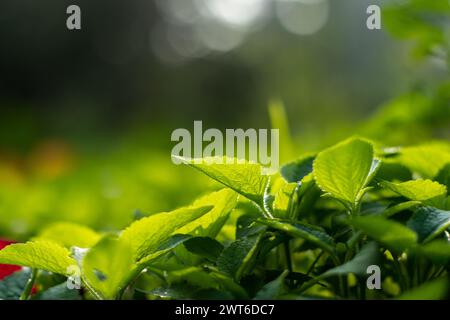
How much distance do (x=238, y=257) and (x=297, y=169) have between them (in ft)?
0.75

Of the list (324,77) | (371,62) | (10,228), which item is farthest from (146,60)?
(10,228)

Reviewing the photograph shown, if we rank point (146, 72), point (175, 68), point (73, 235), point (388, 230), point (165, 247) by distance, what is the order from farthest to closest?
point (175, 68) < point (146, 72) < point (73, 235) < point (165, 247) < point (388, 230)

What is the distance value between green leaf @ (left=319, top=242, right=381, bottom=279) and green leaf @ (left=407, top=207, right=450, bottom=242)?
5 centimetres

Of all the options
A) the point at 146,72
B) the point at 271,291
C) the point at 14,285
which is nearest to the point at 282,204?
the point at 271,291

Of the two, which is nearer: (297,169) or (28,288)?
(28,288)

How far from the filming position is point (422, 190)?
2.26ft

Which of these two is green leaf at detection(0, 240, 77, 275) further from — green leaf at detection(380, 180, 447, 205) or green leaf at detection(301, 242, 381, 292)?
green leaf at detection(380, 180, 447, 205)

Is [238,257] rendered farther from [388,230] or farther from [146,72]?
[146,72]

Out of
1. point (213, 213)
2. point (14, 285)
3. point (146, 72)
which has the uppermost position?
point (213, 213)

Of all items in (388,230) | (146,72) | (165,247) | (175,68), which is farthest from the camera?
(175,68)

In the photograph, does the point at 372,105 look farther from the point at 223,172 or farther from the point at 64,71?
the point at 223,172

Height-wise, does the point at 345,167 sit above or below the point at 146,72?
above

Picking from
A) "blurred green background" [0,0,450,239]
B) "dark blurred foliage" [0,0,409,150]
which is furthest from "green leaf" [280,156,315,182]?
"dark blurred foliage" [0,0,409,150]

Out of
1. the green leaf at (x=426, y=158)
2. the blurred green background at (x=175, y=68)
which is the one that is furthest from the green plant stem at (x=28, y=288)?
the blurred green background at (x=175, y=68)
